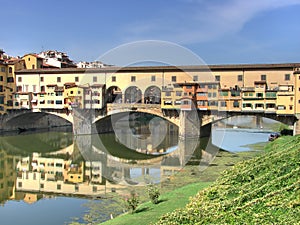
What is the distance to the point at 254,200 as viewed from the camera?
7.15 metres

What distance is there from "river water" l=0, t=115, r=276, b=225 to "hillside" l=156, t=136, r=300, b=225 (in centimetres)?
485

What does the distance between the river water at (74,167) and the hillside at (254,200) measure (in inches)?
191

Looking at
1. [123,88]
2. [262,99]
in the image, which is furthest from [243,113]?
[123,88]

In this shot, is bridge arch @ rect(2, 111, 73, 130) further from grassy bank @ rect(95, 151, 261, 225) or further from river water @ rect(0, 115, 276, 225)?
grassy bank @ rect(95, 151, 261, 225)

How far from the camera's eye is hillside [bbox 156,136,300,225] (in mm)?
6168

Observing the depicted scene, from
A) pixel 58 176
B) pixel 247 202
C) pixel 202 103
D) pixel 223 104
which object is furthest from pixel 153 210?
pixel 223 104

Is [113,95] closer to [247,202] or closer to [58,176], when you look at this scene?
[58,176]

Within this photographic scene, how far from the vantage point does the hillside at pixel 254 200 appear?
20.2ft

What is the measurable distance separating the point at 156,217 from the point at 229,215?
3.13 m

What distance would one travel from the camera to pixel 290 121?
91.4 ft

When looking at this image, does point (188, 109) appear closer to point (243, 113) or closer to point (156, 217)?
point (243, 113)

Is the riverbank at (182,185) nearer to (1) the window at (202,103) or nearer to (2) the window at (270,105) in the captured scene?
(2) the window at (270,105)

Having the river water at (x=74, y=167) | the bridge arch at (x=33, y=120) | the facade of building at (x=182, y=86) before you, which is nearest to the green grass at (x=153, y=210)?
the river water at (x=74, y=167)

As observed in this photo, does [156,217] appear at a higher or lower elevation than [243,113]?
lower
